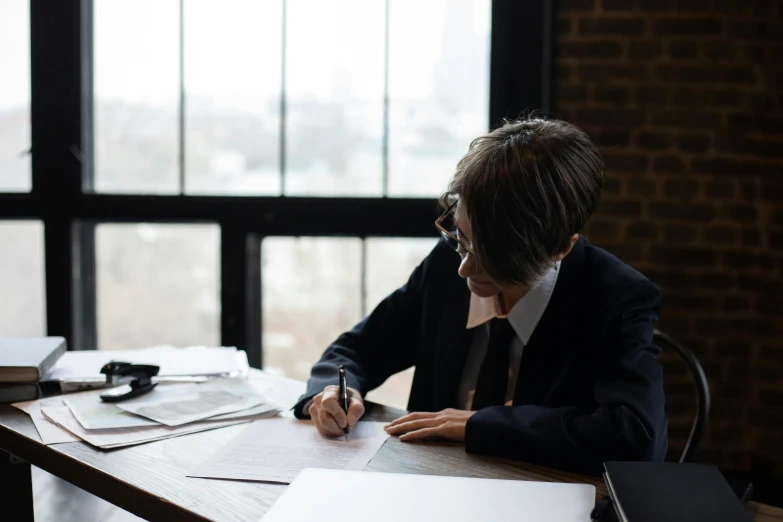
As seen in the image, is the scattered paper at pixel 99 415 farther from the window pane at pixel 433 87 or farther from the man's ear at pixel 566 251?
the window pane at pixel 433 87

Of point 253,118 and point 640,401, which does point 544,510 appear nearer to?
point 640,401

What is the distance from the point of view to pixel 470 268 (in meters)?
1.40

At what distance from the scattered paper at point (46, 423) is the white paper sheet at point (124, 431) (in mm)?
10

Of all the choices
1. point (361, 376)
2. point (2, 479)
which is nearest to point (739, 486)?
point (361, 376)

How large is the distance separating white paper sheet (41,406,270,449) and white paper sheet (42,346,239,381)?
0.25 m

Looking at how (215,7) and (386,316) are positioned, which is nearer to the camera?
(386,316)

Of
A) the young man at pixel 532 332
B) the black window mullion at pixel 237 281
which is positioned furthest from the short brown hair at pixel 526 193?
the black window mullion at pixel 237 281

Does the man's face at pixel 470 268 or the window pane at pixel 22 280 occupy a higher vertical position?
the man's face at pixel 470 268

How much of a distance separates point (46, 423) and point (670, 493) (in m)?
1.12

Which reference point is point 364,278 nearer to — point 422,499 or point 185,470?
point 185,470

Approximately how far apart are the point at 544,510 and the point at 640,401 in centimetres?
37

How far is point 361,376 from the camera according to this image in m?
1.61

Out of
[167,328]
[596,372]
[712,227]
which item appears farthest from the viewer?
[167,328]

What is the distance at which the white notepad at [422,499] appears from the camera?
37.1 inches
